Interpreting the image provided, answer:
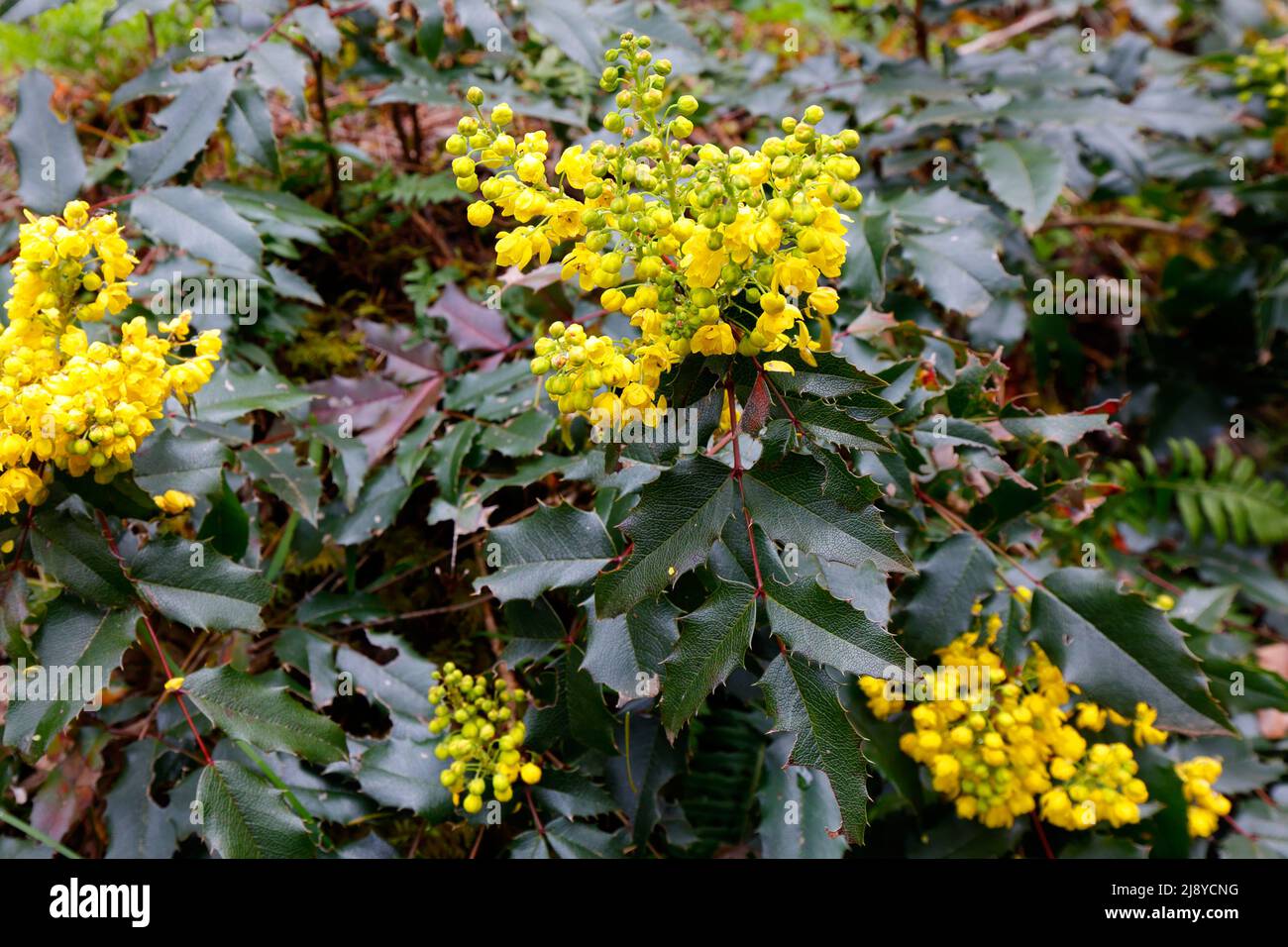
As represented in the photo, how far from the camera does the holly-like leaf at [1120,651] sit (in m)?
1.32

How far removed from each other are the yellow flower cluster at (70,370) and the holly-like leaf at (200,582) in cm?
16

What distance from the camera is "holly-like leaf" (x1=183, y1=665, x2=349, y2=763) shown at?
1310 millimetres

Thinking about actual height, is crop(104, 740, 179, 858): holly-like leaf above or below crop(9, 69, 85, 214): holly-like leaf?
below

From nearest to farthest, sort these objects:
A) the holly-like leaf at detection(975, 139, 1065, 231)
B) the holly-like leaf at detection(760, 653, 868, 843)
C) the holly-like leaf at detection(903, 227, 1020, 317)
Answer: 1. the holly-like leaf at detection(760, 653, 868, 843)
2. the holly-like leaf at detection(903, 227, 1020, 317)
3. the holly-like leaf at detection(975, 139, 1065, 231)

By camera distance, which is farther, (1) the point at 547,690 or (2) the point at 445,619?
(2) the point at 445,619

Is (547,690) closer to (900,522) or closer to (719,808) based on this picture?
(719,808)

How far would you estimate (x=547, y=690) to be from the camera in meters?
1.48

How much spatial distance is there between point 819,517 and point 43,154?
1539mm

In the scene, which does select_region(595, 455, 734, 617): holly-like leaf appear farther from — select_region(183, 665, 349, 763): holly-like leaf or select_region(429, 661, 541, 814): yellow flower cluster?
select_region(183, 665, 349, 763): holly-like leaf

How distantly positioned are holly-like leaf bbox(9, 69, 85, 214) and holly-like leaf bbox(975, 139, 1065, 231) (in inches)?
70.8

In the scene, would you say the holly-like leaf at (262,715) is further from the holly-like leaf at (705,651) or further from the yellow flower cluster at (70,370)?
the holly-like leaf at (705,651)

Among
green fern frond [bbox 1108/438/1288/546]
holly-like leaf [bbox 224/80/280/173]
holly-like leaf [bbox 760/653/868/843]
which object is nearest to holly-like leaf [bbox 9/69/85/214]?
holly-like leaf [bbox 224/80/280/173]
